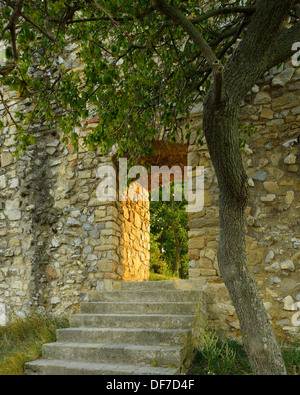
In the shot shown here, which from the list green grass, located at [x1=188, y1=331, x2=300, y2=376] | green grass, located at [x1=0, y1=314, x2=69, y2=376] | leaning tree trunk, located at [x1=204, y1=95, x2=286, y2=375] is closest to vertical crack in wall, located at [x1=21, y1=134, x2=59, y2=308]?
green grass, located at [x1=0, y1=314, x2=69, y2=376]

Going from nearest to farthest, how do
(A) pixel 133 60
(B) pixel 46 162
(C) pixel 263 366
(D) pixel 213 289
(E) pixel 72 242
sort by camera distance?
(C) pixel 263 366, (A) pixel 133 60, (D) pixel 213 289, (E) pixel 72 242, (B) pixel 46 162

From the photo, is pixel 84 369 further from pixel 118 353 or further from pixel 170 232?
pixel 170 232

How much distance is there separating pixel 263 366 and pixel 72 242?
3.24m

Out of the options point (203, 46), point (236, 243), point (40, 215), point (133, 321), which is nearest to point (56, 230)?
point (40, 215)

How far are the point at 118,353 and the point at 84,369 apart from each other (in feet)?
1.10

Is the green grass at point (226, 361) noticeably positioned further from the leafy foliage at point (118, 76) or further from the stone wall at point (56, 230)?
the leafy foliage at point (118, 76)

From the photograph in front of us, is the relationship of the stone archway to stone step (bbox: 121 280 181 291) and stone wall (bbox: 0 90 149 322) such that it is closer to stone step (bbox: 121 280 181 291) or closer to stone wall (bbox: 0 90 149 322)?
stone wall (bbox: 0 90 149 322)

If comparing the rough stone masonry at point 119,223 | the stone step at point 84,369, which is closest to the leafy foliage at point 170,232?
the rough stone masonry at point 119,223

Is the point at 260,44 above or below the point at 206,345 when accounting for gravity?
above

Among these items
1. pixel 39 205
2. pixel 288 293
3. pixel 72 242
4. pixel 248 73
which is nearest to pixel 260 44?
pixel 248 73

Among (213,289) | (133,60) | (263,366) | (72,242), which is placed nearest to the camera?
(263,366)

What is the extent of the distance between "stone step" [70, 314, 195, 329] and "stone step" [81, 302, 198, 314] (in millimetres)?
161

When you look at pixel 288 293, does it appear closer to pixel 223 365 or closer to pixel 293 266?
pixel 293 266

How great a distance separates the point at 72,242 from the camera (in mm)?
5031
